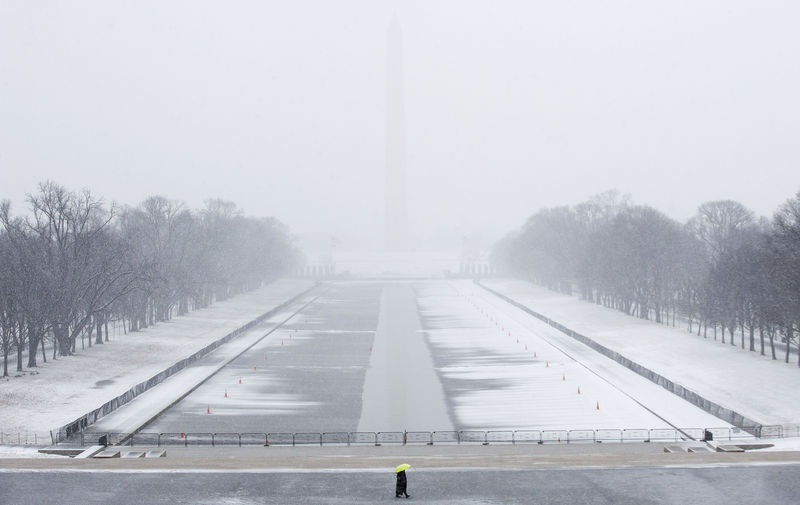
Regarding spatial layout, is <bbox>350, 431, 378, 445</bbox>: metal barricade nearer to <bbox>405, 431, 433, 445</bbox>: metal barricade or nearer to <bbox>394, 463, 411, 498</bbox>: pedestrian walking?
<bbox>405, 431, 433, 445</bbox>: metal barricade

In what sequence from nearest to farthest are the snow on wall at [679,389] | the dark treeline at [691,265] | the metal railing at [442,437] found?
the metal railing at [442,437] → the snow on wall at [679,389] → the dark treeline at [691,265]

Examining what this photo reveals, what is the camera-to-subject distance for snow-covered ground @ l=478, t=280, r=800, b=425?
44062 mm

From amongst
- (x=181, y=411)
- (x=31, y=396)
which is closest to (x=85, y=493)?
(x=181, y=411)

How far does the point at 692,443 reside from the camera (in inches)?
1364

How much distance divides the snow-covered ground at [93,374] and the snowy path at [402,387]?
50.9ft

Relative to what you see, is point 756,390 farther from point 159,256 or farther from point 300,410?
point 159,256

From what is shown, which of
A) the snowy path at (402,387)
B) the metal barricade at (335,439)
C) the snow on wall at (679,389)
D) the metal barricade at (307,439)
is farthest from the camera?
the snowy path at (402,387)

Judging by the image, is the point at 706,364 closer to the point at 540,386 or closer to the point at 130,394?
the point at 540,386

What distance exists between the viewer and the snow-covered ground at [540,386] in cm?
4184

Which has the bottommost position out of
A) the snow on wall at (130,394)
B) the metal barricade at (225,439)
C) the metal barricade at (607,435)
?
the metal barricade at (607,435)

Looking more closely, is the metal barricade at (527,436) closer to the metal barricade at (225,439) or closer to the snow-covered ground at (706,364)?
the snow-covered ground at (706,364)

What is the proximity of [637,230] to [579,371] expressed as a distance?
139ft

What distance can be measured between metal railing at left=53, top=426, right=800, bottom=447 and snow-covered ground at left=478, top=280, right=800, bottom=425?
189 inches

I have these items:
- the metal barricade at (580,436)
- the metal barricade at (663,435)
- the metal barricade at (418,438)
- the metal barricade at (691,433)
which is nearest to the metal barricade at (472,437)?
the metal barricade at (418,438)
